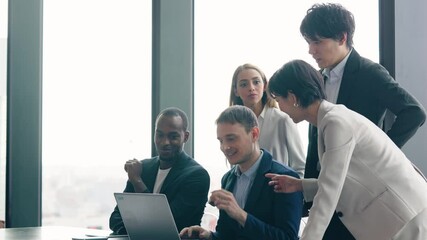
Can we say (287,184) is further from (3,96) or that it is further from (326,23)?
(3,96)

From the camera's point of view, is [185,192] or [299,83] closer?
[299,83]

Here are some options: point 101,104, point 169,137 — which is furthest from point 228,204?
point 101,104

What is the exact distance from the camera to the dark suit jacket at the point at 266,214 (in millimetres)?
2449

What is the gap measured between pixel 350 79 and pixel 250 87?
0.80 metres

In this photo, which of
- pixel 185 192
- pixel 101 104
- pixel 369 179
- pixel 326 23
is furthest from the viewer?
pixel 101 104

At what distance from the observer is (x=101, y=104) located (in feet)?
14.7

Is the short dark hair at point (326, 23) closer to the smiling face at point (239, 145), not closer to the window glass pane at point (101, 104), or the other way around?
the smiling face at point (239, 145)

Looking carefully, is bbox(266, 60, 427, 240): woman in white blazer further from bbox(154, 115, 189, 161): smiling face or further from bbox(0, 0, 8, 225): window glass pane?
bbox(0, 0, 8, 225): window glass pane

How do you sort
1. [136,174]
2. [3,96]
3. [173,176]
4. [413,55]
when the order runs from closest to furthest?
[173,176] → [136,174] → [413,55] → [3,96]

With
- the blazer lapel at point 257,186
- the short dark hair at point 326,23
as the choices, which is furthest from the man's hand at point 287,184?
the short dark hair at point 326,23

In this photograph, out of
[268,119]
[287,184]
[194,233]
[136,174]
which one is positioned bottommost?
[194,233]

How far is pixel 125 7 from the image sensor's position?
4.42 meters

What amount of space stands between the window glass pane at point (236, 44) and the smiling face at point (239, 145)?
972 mm

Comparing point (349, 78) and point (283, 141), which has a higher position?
point (349, 78)
